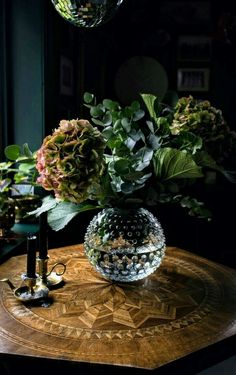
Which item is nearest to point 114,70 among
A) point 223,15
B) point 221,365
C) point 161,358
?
point 223,15

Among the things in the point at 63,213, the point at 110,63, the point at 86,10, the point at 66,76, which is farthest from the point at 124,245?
the point at 110,63

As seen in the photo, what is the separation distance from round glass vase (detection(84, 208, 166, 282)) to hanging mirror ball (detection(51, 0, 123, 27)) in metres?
0.55

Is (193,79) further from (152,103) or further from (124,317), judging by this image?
(124,317)

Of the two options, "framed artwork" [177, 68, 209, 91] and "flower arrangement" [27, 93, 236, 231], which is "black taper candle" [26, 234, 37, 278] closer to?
"flower arrangement" [27, 93, 236, 231]

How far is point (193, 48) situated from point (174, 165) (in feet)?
7.29

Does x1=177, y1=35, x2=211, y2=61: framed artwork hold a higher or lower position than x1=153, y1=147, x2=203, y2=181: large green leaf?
higher

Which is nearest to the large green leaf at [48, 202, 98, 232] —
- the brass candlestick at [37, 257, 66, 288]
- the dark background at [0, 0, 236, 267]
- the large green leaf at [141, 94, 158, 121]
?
the brass candlestick at [37, 257, 66, 288]

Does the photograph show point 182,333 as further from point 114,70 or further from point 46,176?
point 114,70

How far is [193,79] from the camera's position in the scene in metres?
3.07

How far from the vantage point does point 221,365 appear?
3.90 ft

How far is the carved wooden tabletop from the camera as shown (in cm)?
84

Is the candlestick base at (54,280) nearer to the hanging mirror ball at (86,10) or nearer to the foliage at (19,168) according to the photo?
the foliage at (19,168)

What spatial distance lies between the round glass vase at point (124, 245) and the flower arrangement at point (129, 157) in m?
0.04

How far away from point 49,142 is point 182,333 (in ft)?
1.70
